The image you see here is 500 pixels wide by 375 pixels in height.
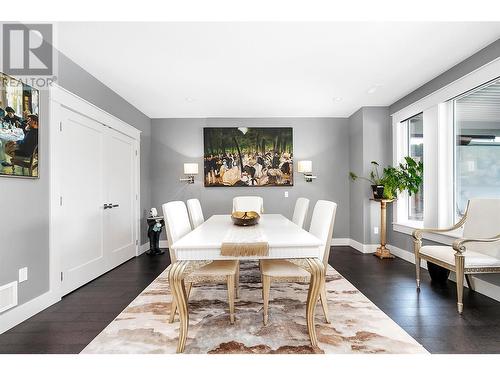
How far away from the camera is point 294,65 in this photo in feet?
10.2

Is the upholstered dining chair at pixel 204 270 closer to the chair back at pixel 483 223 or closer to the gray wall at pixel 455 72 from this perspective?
the chair back at pixel 483 223

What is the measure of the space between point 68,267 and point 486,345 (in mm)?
3765

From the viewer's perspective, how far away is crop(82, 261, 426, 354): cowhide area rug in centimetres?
186

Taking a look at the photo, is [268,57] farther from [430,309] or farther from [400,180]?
[430,309]

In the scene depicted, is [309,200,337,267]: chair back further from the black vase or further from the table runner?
the black vase

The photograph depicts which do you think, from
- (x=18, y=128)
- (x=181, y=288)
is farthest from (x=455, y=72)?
(x=18, y=128)

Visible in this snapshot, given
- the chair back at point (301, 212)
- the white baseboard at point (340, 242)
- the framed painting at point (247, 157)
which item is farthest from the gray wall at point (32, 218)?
the white baseboard at point (340, 242)

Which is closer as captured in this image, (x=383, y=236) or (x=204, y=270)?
(x=204, y=270)

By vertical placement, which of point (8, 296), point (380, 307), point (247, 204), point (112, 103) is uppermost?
point (112, 103)

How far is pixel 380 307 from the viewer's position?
250 cm

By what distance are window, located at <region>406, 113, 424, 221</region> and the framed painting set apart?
2014 mm

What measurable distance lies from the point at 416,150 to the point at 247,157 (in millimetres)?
2848

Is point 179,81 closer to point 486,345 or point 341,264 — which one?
point 341,264
